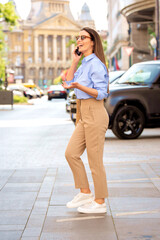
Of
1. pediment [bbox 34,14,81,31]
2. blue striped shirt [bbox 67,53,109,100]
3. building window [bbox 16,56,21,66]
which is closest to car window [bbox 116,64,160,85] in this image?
blue striped shirt [bbox 67,53,109,100]

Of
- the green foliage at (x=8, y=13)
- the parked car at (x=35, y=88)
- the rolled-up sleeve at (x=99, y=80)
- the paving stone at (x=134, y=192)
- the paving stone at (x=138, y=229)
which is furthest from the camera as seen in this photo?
the parked car at (x=35, y=88)

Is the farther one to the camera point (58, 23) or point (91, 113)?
point (58, 23)

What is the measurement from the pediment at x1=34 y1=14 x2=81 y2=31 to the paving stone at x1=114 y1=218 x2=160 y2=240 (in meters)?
171

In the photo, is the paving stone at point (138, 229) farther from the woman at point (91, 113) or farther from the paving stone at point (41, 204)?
the paving stone at point (41, 204)

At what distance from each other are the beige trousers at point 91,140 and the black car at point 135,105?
7751 millimetres

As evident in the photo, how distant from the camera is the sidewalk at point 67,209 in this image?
4734mm

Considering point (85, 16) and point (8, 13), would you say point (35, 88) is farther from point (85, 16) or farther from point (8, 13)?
point (85, 16)

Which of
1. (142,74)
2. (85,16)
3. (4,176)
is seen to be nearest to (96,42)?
(4,176)

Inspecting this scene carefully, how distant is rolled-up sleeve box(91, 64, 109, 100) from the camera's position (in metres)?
5.32

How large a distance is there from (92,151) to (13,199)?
4.00 ft

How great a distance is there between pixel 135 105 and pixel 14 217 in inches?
338

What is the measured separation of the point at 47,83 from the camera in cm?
17000

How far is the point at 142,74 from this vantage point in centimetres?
1396

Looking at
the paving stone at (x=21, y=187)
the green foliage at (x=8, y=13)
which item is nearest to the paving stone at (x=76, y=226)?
the paving stone at (x=21, y=187)
